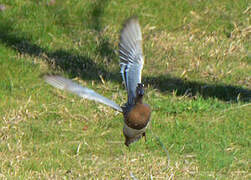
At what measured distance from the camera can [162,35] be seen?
9.64 m

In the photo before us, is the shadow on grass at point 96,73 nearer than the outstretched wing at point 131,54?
No

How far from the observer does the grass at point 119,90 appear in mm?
6125

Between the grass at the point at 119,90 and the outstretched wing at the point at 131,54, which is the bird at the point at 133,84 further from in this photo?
the grass at the point at 119,90

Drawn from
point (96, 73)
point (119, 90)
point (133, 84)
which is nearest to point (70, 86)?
point (133, 84)

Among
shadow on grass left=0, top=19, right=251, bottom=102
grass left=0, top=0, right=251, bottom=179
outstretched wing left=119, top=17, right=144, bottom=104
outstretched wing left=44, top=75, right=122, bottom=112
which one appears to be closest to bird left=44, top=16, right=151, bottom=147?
outstretched wing left=119, top=17, right=144, bottom=104

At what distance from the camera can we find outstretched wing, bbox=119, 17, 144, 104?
5.94 m

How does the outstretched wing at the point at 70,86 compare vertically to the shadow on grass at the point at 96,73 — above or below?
above

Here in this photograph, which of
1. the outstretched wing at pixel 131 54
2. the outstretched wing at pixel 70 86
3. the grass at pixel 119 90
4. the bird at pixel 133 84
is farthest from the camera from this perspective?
the grass at pixel 119 90

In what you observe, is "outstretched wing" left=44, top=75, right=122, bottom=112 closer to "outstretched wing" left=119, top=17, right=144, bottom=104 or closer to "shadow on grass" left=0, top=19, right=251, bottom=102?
"outstretched wing" left=119, top=17, right=144, bottom=104

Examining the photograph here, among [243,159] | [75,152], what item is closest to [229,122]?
[243,159]

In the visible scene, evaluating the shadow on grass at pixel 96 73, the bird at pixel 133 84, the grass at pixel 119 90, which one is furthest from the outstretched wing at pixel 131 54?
the shadow on grass at pixel 96 73

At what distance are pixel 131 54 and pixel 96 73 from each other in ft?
8.60

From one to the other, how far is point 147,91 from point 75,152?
202 centimetres

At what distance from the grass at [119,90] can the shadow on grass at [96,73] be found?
17mm
